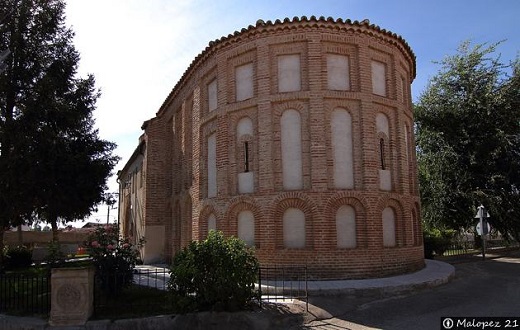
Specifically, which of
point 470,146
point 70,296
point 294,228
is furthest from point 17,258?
point 470,146

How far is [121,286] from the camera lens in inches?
394

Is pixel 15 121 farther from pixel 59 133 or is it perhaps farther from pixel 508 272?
pixel 508 272

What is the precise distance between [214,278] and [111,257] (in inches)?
124

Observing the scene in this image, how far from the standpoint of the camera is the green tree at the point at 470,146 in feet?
73.0

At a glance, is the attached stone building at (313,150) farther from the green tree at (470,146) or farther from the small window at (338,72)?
the green tree at (470,146)

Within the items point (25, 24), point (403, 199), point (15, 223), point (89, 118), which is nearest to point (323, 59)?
point (403, 199)

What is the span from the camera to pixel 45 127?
15539 millimetres

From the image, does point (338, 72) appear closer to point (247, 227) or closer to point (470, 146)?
point (247, 227)

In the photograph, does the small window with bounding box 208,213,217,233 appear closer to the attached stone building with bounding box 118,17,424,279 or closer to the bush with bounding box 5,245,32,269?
the attached stone building with bounding box 118,17,424,279

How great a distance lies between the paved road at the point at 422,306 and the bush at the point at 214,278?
58.5 inches

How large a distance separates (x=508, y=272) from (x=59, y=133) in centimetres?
1788

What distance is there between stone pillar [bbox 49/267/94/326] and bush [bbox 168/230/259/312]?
5.41 feet

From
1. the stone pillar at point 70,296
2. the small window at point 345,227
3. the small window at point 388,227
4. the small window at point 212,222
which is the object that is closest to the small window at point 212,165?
the small window at point 212,222

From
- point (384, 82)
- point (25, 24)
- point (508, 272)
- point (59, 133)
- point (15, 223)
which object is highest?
point (25, 24)
